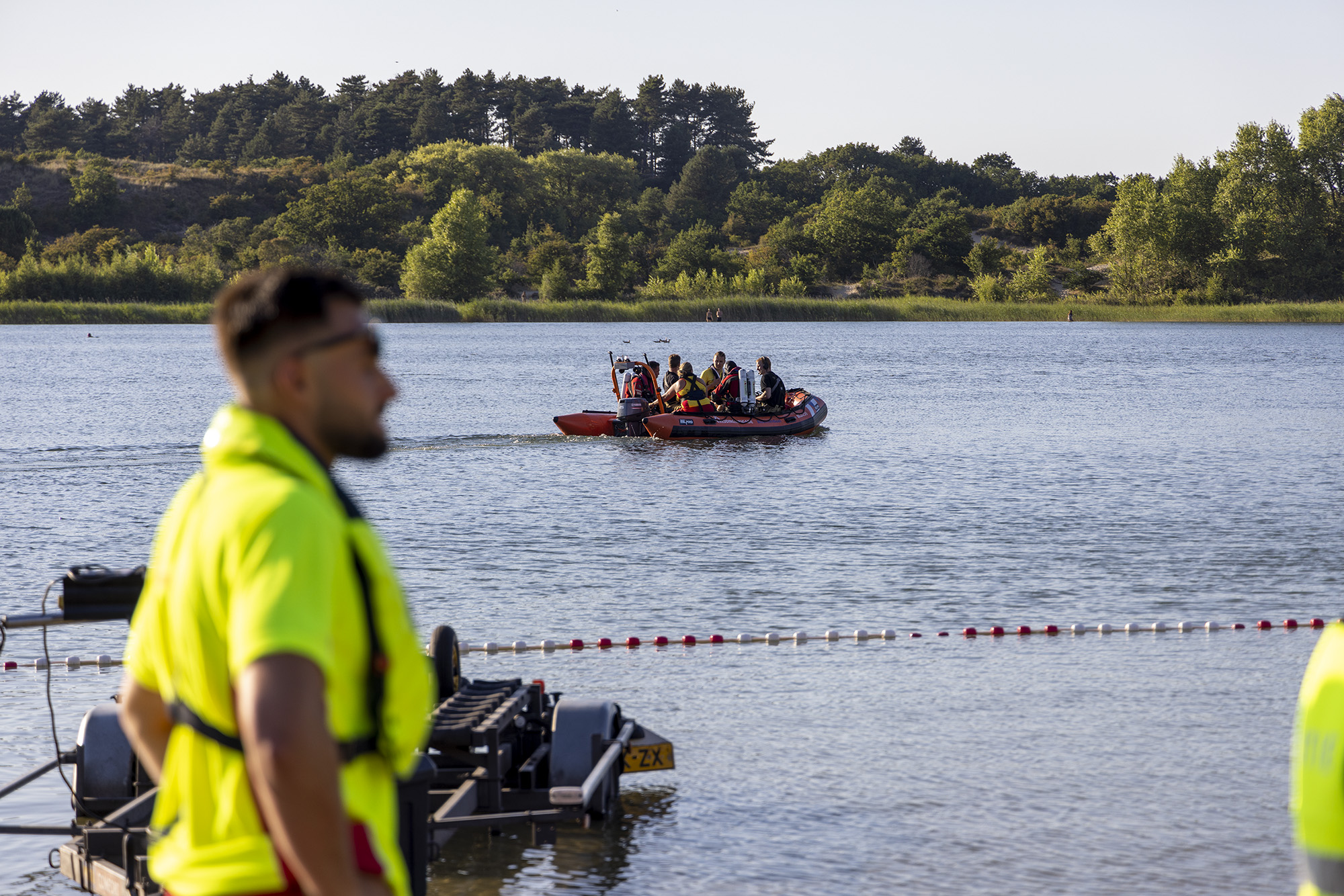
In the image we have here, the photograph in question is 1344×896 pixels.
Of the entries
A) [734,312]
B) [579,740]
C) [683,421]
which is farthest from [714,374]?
[734,312]

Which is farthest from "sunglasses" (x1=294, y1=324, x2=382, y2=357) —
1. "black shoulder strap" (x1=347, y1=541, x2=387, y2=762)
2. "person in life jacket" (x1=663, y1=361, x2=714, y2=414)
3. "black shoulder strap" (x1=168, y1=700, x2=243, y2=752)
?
"person in life jacket" (x1=663, y1=361, x2=714, y2=414)

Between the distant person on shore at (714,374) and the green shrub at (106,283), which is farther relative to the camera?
the green shrub at (106,283)

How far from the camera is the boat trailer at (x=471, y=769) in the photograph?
4871 mm

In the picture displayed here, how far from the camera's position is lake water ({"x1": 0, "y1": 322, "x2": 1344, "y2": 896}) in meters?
6.00

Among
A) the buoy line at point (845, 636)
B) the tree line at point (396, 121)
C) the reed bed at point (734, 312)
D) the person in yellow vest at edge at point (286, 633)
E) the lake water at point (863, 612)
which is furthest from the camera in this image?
the tree line at point (396, 121)

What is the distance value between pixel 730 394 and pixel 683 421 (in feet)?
3.61

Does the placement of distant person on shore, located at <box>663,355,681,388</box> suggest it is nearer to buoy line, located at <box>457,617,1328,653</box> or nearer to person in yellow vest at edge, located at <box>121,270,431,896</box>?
buoy line, located at <box>457,617,1328,653</box>

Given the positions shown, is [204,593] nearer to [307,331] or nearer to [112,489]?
[307,331]

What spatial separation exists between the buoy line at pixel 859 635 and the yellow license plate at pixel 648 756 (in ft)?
12.3

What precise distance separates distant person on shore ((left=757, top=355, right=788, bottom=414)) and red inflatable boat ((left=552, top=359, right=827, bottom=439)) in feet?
0.39

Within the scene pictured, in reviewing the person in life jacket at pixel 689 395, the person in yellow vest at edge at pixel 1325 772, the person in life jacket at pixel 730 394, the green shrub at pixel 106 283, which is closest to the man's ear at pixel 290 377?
the person in yellow vest at edge at pixel 1325 772

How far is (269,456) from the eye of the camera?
2.10 m

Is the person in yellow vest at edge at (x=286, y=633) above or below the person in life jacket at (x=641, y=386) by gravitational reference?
above

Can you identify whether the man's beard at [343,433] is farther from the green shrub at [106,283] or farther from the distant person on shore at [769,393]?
the green shrub at [106,283]
